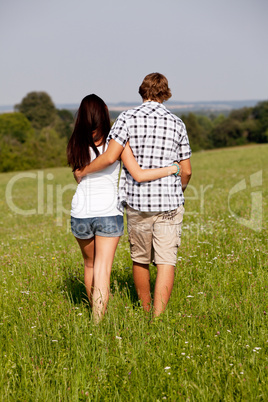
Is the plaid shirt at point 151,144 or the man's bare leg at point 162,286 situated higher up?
the plaid shirt at point 151,144

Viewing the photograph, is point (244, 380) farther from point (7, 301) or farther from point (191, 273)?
point (7, 301)

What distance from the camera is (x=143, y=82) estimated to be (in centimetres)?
389

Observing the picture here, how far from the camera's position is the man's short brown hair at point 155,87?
3.84 metres

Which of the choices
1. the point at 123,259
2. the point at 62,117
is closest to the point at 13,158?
the point at 62,117

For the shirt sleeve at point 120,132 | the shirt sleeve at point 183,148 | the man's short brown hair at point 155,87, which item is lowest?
the shirt sleeve at point 183,148

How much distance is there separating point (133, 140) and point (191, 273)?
2.08 metres

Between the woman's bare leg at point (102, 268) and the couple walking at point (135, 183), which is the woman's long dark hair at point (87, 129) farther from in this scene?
the woman's bare leg at point (102, 268)

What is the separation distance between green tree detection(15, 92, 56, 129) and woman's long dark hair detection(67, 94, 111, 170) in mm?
106717

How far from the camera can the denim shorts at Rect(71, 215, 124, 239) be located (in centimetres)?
401

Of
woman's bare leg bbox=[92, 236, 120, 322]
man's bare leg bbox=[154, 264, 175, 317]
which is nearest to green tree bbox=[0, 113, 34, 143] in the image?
woman's bare leg bbox=[92, 236, 120, 322]

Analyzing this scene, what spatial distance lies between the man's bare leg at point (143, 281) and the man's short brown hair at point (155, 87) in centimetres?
160

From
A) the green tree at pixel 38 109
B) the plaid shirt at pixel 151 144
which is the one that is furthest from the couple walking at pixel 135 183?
the green tree at pixel 38 109

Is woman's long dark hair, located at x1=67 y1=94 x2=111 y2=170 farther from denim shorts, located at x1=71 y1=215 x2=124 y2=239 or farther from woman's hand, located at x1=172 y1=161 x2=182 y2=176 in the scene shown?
woman's hand, located at x1=172 y1=161 x2=182 y2=176

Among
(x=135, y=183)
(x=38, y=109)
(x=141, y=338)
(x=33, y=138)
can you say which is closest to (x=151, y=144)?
(x=135, y=183)
